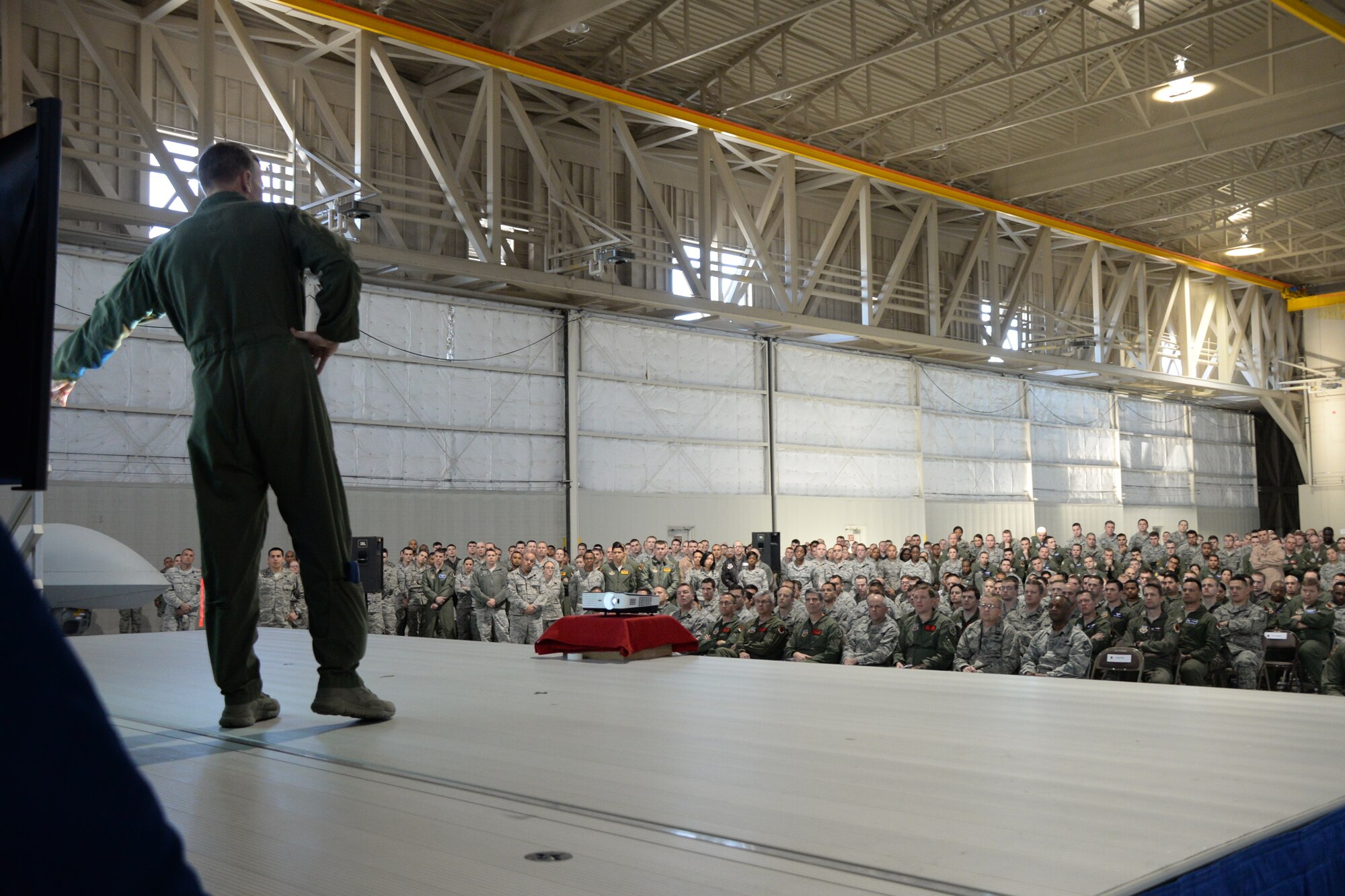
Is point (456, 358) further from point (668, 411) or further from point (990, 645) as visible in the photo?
point (990, 645)

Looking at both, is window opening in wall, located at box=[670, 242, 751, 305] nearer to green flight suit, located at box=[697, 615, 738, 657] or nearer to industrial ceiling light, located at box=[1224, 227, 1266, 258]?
green flight suit, located at box=[697, 615, 738, 657]

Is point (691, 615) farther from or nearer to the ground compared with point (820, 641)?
farther from the ground

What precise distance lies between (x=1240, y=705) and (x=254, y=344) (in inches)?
131

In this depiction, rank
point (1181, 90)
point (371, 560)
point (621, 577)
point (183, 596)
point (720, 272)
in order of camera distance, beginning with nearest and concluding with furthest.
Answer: point (371, 560), point (183, 596), point (621, 577), point (1181, 90), point (720, 272)

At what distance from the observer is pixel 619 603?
222 inches

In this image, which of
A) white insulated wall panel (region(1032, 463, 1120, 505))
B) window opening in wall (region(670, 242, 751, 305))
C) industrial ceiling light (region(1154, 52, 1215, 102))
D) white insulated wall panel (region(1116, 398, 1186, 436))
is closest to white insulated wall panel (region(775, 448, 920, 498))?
window opening in wall (region(670, 242, 751, 305))

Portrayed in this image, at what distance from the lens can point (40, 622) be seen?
572 mm

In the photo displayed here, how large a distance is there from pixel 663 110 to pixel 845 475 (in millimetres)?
8227

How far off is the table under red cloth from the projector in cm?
4

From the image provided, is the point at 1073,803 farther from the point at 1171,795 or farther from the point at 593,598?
the point at 593,598

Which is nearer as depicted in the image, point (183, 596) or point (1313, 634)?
point (1313, 634)

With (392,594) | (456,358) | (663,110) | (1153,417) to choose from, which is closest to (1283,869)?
(392,594)

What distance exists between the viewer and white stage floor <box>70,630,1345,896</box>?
5.73 feet

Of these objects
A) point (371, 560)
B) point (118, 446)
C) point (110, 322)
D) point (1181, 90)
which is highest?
point (1181, 90)
